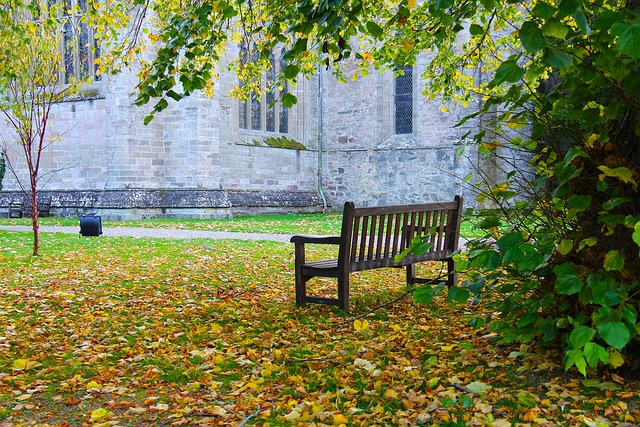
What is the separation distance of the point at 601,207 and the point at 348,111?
20890 mm

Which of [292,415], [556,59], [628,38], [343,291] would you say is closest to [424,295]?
[292,415]

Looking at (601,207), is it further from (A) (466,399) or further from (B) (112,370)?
(B) (112,370)

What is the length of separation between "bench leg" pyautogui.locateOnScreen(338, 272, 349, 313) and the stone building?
469 inches

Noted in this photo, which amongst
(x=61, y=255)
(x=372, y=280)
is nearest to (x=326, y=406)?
(x=372, y=280)

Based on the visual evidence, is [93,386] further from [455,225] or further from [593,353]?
[455,225]

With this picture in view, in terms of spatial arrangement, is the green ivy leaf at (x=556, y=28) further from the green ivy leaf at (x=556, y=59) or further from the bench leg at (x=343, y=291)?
the bench leg at (x=343, y=291)

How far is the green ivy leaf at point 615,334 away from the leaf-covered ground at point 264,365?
38 centimetres

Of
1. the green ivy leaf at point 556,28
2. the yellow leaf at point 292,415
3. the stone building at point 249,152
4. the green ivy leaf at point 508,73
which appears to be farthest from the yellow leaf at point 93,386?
the stone building at point 249,152

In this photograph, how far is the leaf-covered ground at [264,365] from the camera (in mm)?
3434

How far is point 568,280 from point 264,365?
1.98 metres

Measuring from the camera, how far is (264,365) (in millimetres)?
4383

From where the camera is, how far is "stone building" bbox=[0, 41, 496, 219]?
19500mm

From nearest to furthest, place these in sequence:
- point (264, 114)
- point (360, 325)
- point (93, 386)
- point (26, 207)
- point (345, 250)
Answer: point (93, 386) < point (360, 325) < point (345, 250) < point (26, 207) < point (264, 114)

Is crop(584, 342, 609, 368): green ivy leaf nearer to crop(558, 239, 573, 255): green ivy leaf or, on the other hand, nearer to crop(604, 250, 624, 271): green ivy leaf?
crop(604, 250, 624, 271): green ivy leaf
